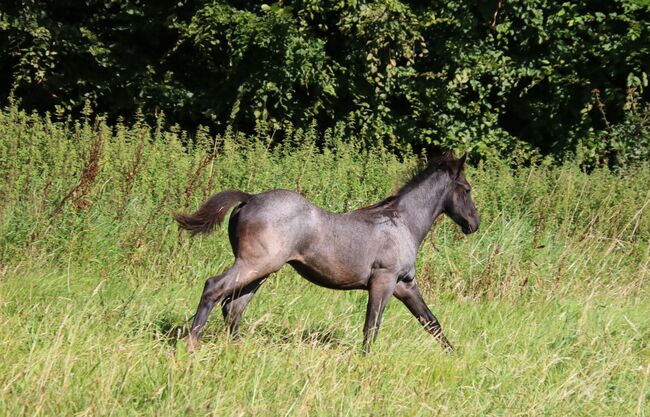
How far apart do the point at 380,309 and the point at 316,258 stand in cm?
60

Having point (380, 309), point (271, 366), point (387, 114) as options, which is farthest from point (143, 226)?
point (387, 114)

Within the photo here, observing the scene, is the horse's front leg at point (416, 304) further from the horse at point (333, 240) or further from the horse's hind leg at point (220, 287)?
the horse's hind leg at point (220, 287)

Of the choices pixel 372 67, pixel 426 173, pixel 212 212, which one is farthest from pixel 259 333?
pixel 372 67

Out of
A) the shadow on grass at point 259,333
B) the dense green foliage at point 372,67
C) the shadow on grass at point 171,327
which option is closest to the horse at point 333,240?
the shadow on grass at point 259,333

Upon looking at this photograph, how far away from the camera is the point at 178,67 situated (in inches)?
588

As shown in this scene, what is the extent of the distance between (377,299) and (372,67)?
7.51m

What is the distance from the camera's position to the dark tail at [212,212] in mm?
6227

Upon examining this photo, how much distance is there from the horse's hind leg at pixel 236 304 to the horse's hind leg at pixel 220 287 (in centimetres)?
20

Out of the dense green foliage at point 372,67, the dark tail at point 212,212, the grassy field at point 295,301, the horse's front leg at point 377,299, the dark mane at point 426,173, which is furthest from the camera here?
the dense green foliage at point 372,67

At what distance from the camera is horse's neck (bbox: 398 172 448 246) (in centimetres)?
683

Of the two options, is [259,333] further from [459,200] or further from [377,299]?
[459,200]

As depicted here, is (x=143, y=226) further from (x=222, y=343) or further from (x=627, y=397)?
(x=627, y=397)

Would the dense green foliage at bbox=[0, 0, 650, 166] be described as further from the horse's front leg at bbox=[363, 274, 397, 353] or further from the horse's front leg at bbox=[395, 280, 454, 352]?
the horse's front leg at bbox=[363, 274, 397, 353]

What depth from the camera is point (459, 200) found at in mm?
7043
